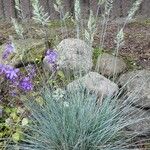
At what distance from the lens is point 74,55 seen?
5.00 m

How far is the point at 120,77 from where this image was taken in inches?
199

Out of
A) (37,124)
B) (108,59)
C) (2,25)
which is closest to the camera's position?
(37,124)

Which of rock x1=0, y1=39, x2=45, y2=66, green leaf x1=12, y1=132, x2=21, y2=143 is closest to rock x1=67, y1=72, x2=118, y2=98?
green leaf x1=12, y1=132, x2=21, y2=143

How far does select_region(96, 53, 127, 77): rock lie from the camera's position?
203 inches

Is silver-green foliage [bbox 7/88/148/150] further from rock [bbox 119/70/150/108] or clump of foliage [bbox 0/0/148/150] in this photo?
rock [bbox 119/70/150/108]

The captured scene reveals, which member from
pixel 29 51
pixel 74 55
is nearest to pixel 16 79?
pixel 74 55

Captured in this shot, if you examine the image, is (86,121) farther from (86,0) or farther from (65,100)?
(86,0)

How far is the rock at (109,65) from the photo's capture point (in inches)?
203


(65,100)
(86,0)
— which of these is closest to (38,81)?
(65,100)

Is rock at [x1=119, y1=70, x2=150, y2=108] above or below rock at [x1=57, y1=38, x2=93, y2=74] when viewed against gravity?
below

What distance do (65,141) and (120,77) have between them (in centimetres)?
141

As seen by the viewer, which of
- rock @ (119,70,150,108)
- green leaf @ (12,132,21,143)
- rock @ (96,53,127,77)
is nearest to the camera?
green leaf @ (12,132,21,143)

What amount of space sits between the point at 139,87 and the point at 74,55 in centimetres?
76

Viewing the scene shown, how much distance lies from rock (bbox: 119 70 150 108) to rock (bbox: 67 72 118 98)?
0.54ft
